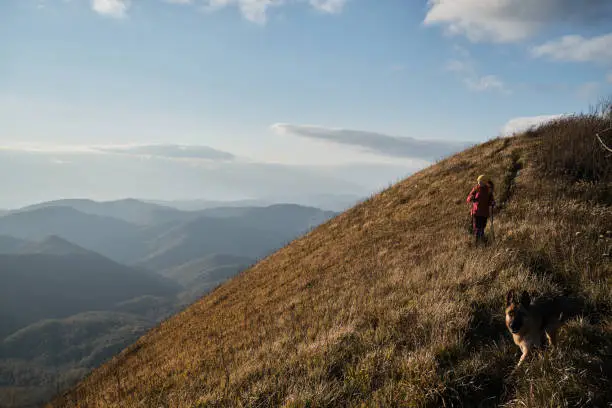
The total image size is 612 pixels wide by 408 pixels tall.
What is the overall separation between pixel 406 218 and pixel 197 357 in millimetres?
10295

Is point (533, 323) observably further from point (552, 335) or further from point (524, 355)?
point (524, 355)

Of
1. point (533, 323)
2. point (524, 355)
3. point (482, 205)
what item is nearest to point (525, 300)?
point (533, 323)

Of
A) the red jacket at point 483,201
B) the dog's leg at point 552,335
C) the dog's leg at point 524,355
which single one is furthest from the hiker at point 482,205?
the dog's leg at point 524,355

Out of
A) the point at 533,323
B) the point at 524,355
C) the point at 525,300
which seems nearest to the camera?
the point at 524,355

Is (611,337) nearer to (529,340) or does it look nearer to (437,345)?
(529,340)

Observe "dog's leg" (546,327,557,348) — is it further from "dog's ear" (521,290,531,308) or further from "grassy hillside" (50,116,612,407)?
"dog's ear" (521,290,531,308)

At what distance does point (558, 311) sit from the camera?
494 cm

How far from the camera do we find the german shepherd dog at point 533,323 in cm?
475

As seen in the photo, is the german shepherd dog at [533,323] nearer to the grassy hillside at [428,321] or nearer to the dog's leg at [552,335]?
the dog's leg at [552,335]

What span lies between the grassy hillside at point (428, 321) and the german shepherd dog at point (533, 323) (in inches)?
7.9

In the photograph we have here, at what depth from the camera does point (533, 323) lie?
189 inches

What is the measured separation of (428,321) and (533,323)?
58.7 inches

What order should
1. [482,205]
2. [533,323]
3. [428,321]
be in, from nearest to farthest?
1. [533,323]
2. [428,321]
3. [482,205]

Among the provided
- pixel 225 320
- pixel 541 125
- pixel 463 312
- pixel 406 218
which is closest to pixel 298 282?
pixel 225 320
